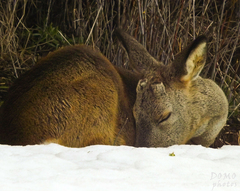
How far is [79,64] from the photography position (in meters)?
4.22

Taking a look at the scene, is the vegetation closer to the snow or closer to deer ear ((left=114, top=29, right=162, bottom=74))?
deer ear ((left=114, top=29, right=162, bottom=74))

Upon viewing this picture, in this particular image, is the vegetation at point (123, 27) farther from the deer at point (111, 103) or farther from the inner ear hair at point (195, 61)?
the inner ear hair at point (195, 61)

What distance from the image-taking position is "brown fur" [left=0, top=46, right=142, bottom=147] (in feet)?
12.6

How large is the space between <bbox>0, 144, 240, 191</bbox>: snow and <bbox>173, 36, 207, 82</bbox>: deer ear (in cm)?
92

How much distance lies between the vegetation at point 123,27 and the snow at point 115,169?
7.01ft

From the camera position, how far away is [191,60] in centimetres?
418

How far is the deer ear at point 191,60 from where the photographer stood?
409cm

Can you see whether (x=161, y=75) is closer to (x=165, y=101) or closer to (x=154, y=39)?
(x=165, y=101)

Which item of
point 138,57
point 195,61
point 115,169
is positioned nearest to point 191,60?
point 195,61

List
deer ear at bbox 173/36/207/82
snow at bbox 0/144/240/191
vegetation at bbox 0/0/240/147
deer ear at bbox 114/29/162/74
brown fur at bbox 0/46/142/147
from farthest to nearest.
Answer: vegetation at bbox 0/0/240/147, deer ear at bbox 114/29/162/74, deer ear at bbox 173/36/207/82, brown fur at bbox 0/46/142/147, snow at bbox 0/144/240/191

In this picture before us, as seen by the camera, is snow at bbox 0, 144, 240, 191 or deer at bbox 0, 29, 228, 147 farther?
deer at bbox 0, 29, 228, 147

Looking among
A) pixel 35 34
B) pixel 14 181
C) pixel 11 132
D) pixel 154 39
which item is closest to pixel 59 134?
pixel 11 132

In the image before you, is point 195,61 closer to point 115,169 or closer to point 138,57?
point 138,57

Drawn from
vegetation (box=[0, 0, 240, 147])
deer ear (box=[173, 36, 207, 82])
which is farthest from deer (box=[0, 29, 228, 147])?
vegetation (box=[0, 0, 240, 147])
